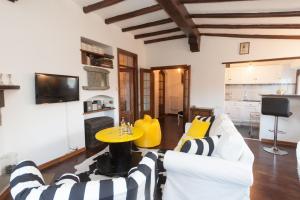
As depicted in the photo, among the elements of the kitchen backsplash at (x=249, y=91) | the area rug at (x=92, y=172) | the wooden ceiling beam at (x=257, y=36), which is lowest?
the area rug at (x=92, y=172)

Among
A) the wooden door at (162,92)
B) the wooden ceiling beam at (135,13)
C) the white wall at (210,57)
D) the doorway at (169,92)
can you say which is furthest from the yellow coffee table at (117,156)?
the wooden door at (162,92)

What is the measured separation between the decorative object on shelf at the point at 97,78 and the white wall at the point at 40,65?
0.56ft

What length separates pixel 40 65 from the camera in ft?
9.29

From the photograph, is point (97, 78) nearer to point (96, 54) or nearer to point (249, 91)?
point (96, 54)

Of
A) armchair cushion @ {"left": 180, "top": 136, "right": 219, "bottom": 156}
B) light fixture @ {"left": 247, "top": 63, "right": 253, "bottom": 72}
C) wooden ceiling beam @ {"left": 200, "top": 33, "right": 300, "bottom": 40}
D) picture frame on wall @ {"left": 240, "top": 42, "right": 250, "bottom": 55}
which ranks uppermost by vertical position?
wooden ceiling beam @ {"left": 200, "top": 33, "right": 300, "bottom": 40}

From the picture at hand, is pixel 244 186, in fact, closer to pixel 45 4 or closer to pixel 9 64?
pixel 9 64

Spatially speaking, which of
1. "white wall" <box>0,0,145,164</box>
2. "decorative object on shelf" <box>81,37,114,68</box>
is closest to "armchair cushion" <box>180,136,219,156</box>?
"white wall" <box>0,0,145,164</box>

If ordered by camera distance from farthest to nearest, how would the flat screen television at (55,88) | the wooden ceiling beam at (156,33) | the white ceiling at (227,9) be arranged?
the wooden ceiling beam at (156,33), the white ceiling at (227,9), the flat screen television at (55,88)

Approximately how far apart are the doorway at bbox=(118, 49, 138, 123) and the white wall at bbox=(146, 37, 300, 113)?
0.92 meters

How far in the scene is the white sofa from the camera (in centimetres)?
148

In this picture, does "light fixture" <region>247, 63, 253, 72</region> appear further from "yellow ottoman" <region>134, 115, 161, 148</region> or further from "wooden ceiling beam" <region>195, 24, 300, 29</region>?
"yellow ottoman" <region>134, 115, 161, 148</region>

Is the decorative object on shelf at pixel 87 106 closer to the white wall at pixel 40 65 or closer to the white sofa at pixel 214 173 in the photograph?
the white wall at pixel 40 65

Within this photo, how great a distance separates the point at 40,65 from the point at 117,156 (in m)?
2.00

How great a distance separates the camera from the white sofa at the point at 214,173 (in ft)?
4.86
